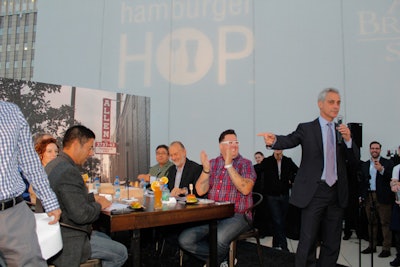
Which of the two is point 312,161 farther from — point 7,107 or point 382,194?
point 382,194

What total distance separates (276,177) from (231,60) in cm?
244

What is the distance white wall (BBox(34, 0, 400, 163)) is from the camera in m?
5.30

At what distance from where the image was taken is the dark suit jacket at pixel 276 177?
4.64m

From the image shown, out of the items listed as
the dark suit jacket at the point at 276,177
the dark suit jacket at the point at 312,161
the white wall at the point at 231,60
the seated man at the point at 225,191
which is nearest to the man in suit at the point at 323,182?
the dark suit jacket at the point at 312,161

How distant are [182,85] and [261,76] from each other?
1.51 m

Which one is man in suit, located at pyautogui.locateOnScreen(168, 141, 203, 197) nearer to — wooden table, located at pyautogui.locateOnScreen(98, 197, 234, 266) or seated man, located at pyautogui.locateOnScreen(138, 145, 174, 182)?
seated man, located at pyautogui.locateOnScreen(138, 145, 174, 182)

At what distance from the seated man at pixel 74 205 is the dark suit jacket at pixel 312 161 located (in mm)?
1466

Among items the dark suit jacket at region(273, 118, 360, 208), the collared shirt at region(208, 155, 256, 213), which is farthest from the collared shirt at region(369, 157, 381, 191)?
the collared shirt at region(208, 155, 256, 213)

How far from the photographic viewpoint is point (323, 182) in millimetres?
2617

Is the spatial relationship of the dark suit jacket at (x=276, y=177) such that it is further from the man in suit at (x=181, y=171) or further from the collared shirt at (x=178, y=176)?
the collared shirt at (x=178, y=176)

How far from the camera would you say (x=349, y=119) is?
17.5 ft

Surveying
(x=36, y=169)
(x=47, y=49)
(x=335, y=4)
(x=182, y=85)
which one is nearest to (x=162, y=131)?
(x=182, y=85)

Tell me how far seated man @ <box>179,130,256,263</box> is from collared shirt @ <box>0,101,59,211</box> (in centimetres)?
143

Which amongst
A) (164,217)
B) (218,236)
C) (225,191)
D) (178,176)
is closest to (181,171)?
(178,176)
